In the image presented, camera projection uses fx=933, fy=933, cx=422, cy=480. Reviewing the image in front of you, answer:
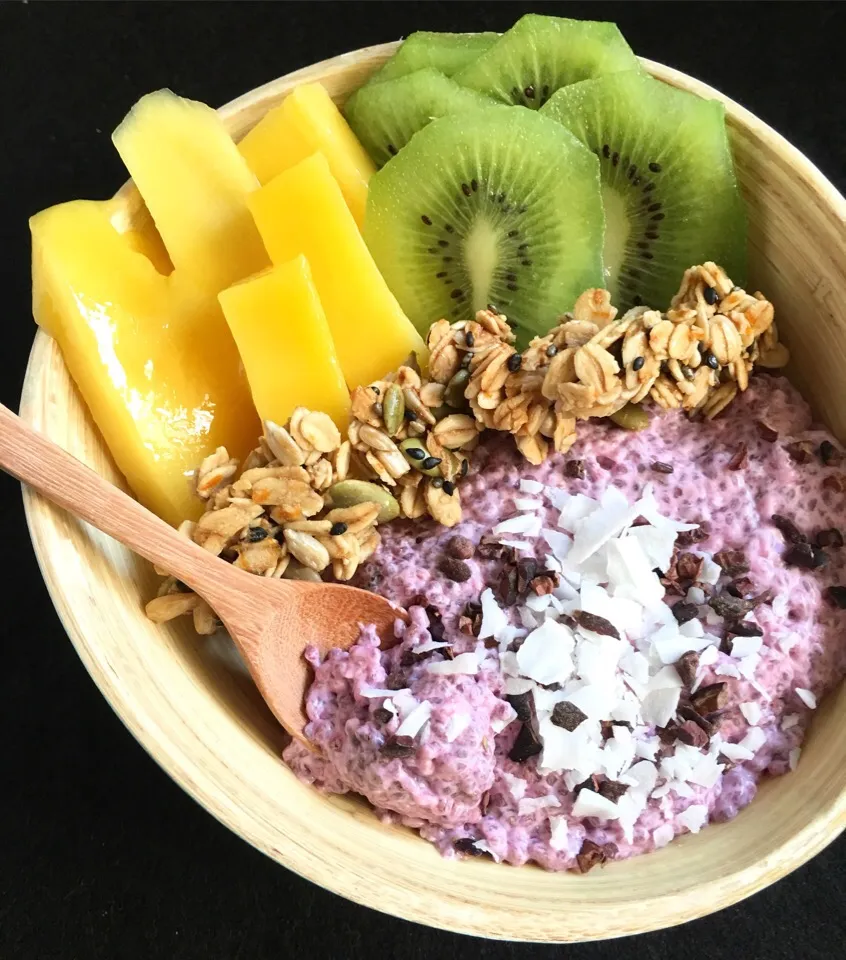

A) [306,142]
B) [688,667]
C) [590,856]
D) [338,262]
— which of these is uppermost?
[306,142]

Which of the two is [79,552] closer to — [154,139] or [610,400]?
[154,139]

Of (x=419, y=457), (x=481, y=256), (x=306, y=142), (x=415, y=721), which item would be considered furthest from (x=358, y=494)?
(x=306, y=142)

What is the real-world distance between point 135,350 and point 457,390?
463 millimetres

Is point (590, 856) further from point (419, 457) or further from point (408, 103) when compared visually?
point (408, 103)

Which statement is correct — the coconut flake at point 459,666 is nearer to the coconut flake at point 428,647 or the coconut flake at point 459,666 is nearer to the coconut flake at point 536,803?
the coconut flake at point 428,647

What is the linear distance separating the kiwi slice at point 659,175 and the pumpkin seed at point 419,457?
457 millimetres

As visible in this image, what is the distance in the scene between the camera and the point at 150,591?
1.34 metres

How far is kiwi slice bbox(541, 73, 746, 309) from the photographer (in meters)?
1.38

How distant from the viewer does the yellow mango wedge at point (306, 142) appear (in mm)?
1401

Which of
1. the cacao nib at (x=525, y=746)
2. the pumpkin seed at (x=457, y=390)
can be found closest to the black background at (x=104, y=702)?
the cacao nib at (x=525, y=746)

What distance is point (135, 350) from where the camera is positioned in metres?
1.33

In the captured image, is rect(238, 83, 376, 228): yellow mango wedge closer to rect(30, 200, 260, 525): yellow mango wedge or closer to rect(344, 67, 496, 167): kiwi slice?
rect(344, 67, 496, 167): kiwi slice

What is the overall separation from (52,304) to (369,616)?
0.62m

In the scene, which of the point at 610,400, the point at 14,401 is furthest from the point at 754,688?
the point at 14,401
